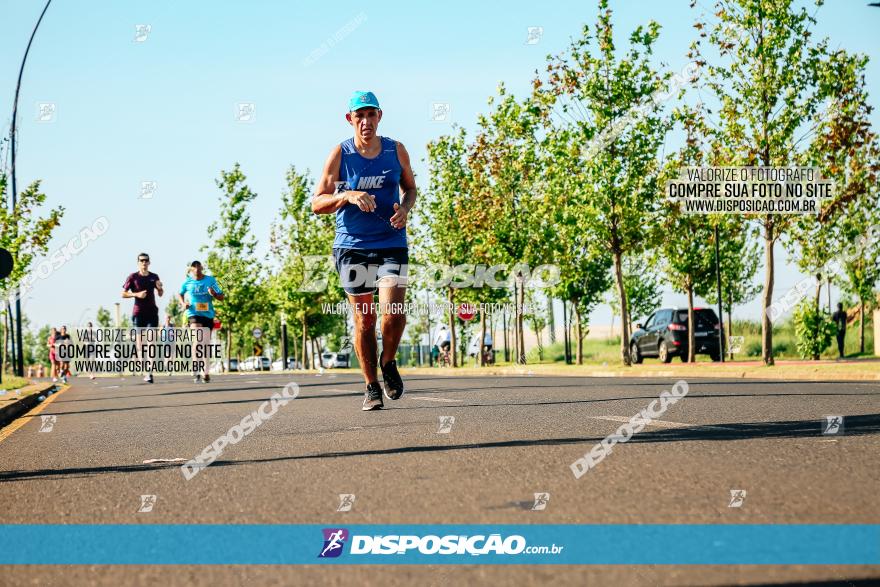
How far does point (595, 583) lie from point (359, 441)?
3875 mm

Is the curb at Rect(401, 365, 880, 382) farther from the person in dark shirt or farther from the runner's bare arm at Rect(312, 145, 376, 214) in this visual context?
the runner's bare arm at Rect(312, 145, 376, 214)

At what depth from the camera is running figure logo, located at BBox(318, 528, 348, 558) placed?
3.41 m

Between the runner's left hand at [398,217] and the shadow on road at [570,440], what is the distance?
7.49 ft

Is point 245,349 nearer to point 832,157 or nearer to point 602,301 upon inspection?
point 602,301

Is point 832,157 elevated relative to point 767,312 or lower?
elevated

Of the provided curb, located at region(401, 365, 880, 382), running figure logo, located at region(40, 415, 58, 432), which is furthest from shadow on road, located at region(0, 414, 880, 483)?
curb, located at region(401, 365, 880, 382)

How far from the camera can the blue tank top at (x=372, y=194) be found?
26.8ft

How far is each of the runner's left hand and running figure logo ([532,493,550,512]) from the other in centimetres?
393

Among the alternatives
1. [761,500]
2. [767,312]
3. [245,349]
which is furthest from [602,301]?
[245,349]

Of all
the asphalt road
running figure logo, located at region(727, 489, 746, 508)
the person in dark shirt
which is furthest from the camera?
the person in dark shirt

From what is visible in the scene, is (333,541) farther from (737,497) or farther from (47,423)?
(47,423)

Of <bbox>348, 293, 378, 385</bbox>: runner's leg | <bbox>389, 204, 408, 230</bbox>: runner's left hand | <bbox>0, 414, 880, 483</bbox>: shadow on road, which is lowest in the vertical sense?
<bbox>0, 414, 880, 483</bbox>: shadow on road

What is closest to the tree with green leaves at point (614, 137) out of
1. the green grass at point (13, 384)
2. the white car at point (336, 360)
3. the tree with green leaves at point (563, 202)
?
the tree with green leaves at point (563, 202)

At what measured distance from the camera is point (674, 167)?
2525 cm
